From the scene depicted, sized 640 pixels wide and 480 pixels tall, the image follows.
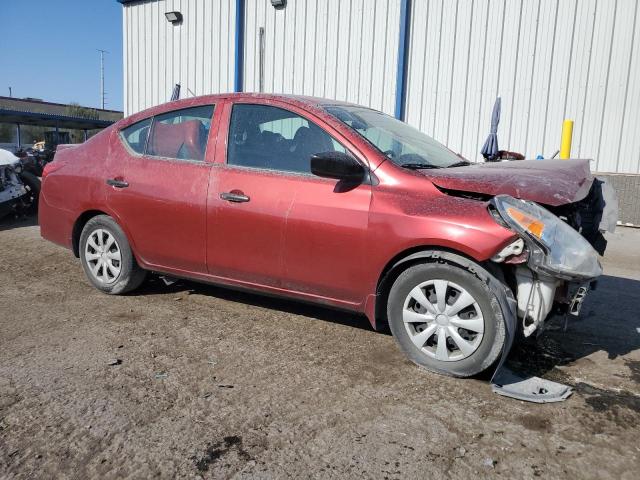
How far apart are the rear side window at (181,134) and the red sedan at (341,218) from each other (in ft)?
0.04

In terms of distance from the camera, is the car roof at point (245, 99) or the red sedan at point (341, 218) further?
the car roof at point (245, 99)

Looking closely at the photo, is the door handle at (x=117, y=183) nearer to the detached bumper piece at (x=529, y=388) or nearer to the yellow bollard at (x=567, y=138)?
the detached bumper piece at (x=529, y=388)

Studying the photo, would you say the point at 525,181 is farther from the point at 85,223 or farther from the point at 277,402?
the point at 85,223

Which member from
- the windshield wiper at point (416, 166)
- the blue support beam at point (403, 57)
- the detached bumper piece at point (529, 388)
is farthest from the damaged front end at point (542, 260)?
the blue support beam at point (403, 57)

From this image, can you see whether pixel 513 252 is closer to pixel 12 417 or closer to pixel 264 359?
pixel 264 359

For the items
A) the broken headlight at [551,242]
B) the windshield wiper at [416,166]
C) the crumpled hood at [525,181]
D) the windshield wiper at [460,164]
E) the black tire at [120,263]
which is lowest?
the black tire at [120,263]

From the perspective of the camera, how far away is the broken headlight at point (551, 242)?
2807 millimetres

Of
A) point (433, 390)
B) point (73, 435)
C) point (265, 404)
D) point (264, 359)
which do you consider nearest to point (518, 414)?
point (433, 390)

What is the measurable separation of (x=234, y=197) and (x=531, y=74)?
26.6ft

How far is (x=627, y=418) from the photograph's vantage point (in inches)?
104

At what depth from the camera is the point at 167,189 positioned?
409 cm

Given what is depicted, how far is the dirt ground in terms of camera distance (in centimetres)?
223

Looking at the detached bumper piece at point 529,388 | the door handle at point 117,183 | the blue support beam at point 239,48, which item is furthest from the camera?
the blue support beam at point 239,48

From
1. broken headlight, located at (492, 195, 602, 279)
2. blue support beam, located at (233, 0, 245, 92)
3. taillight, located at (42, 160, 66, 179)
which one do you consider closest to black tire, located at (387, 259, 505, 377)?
broken headlight, located at (492, 195, 602, 279)
